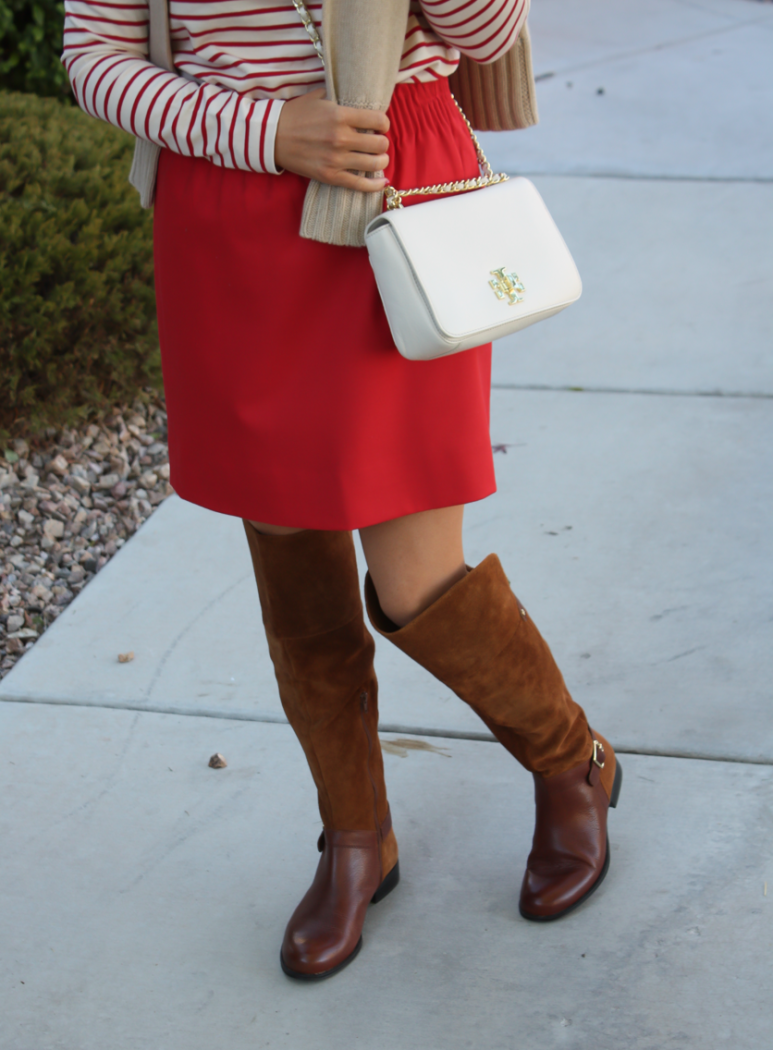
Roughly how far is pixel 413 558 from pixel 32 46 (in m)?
3.85

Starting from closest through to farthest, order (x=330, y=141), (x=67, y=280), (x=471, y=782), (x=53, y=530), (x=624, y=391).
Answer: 1. (x=330, y=141)
2. (x=471, y=782)
3. (x=53, y=530)
4. (x=67, y=280)
5. (x=624, y=391)

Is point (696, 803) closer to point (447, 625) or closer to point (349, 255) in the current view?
point (447, 625)

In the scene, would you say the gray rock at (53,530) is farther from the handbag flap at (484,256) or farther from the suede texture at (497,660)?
the handbag flap at (484,256)

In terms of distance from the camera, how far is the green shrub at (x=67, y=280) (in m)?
3.22

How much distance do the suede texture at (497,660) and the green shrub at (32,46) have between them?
12.3 ft

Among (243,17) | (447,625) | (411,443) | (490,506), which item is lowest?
(490,506)

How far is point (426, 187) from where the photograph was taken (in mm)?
1428

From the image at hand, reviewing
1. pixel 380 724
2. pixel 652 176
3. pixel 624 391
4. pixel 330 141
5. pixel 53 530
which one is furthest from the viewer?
pixel 652 176

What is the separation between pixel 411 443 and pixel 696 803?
1012mm

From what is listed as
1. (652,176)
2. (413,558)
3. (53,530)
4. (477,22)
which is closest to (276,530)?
(413,558)

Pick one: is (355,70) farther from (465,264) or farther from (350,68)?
(465,264)

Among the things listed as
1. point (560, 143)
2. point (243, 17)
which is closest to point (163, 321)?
point (243, 17)

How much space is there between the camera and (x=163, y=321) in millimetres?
1570

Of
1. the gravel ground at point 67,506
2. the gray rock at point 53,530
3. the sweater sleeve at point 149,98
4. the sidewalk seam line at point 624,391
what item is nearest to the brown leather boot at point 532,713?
the sweater sleeve at point 149,98
